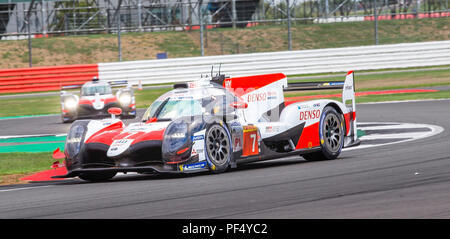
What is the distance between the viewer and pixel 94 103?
22.5 metres

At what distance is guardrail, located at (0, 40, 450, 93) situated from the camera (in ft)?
108

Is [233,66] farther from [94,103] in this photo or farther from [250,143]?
[250,143]

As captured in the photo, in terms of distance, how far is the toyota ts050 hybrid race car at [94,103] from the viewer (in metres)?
22.2

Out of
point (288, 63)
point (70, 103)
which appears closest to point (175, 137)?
point (70, 103)

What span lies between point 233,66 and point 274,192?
83.8 feet

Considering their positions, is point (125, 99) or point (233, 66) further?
point (233, 66)

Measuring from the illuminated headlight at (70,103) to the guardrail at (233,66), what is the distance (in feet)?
33.8

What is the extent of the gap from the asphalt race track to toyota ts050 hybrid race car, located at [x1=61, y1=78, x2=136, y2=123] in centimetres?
1142

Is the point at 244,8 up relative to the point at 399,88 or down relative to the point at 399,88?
up

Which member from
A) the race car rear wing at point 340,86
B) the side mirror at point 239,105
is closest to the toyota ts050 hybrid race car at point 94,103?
the race car rear wing at point 340,86

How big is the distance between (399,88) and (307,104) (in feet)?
57.1

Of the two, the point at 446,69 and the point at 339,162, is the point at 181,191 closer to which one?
the point at 339,162
